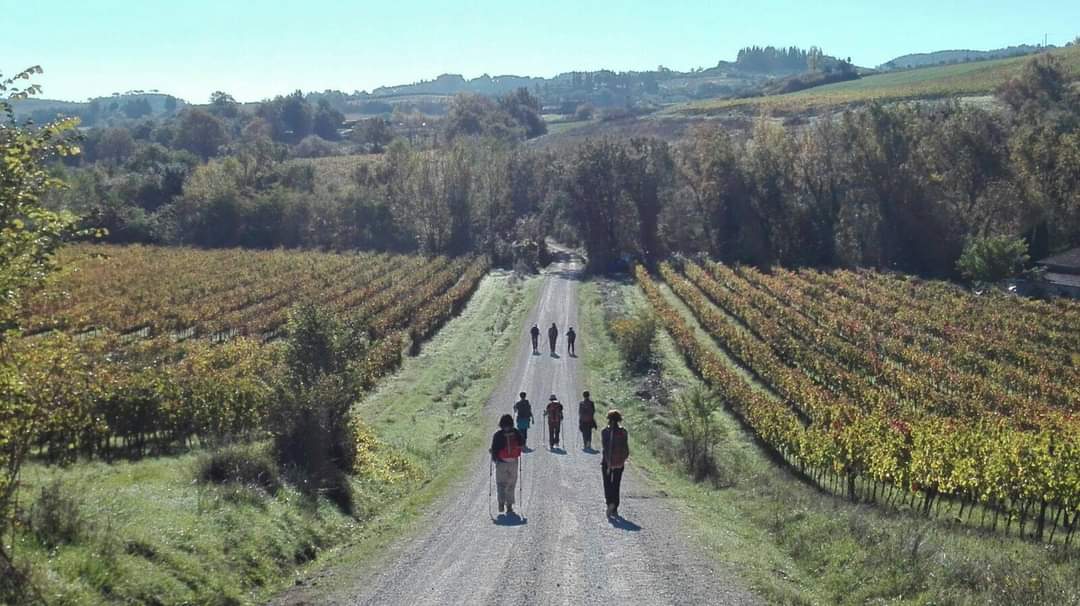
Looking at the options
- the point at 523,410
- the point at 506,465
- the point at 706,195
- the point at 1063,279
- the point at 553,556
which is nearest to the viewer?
the point at 553,556

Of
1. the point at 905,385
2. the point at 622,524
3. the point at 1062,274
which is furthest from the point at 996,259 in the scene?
the point at 622,524

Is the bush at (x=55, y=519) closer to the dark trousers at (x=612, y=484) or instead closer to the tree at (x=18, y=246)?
the tree at (x=18, y=246)

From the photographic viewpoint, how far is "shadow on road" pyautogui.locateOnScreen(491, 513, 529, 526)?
47.3ft

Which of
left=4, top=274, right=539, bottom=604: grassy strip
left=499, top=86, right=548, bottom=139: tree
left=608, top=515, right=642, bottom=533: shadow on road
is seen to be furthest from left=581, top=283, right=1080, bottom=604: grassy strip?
left=499, top=86, right=548, bottom=139: tree

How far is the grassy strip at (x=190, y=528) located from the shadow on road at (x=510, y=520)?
4.67ft

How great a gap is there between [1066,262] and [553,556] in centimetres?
5904

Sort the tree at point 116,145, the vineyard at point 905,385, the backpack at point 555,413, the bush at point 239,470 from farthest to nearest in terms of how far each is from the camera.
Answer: the tree at point 116,145
the backpack at point 555,413
the vineyard at point 905,385
the bush at point 239,470

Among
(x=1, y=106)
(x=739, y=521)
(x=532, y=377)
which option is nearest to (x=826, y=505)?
(x=739, y=521)

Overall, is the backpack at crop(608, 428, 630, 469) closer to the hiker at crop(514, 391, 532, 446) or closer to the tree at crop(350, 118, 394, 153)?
the hiker at crop(514, 391, 532, 446)

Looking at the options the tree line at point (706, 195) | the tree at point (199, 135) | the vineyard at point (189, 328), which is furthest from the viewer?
the tree at point (199, 135)

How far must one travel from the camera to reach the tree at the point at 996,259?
204 feet

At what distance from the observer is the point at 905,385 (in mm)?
32219

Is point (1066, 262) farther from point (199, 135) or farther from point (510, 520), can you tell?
point (199, 135)

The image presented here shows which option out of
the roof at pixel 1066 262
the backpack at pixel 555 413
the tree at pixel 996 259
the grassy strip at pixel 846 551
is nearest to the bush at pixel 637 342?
the backpack at pixel 555 413
